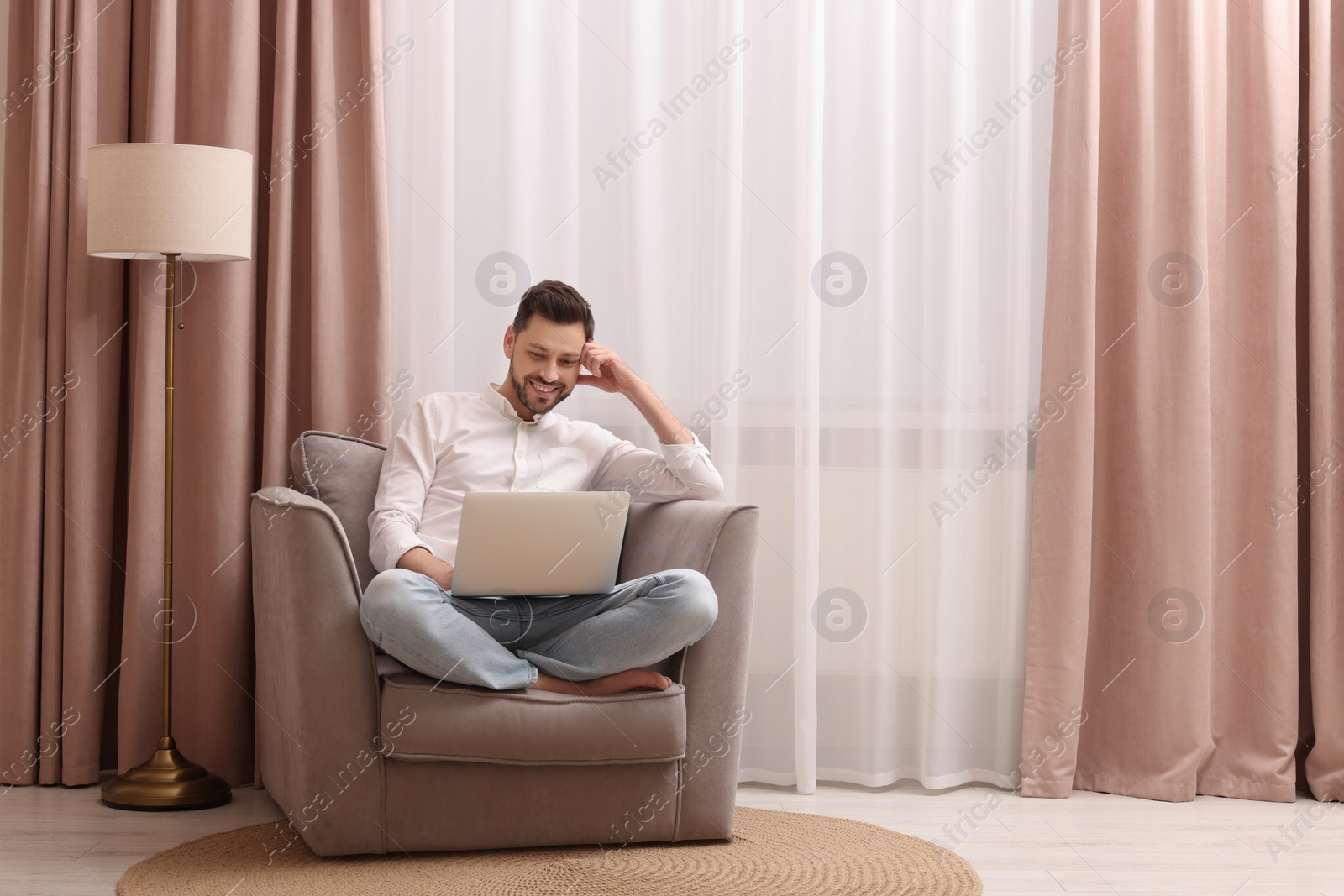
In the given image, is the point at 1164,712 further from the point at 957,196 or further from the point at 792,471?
the point at 957,196

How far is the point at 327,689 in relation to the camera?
2.02 m

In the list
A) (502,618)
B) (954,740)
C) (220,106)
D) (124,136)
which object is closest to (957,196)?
(954,740)

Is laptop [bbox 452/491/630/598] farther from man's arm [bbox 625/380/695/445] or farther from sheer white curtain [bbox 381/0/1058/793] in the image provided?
sheer white curtain [bbox 381/0/1058/793]

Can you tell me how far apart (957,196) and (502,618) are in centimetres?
147

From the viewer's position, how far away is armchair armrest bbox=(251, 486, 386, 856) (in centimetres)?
202

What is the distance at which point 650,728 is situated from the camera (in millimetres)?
2074

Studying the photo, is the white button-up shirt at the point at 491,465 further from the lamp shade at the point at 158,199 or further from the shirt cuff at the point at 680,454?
the lamp shade at the point at 158,199

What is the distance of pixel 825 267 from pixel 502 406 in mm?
842

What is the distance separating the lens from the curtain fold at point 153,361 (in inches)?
103

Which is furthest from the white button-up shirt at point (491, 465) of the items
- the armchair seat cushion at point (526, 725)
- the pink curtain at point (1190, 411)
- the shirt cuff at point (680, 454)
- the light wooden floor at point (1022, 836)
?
the pink curtain at point (1190, 411)

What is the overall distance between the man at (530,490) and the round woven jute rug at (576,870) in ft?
1.03

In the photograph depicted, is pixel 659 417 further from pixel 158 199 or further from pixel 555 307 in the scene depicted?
pixel 158 199

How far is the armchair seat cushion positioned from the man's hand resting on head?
209 millimetres

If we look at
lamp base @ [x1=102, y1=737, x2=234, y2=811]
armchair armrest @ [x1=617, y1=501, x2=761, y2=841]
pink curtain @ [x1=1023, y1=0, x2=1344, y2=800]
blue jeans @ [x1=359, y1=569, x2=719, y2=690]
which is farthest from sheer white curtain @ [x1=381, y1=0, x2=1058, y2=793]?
lamp base @ [x1=102, y1=737, x2=234, y2=811]
